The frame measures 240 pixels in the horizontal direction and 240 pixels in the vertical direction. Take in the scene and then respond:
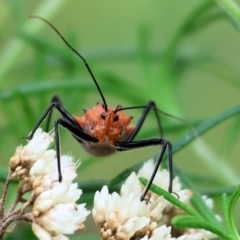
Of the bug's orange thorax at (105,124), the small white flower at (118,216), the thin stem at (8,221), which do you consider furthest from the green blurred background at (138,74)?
the thin stem at (8,221)

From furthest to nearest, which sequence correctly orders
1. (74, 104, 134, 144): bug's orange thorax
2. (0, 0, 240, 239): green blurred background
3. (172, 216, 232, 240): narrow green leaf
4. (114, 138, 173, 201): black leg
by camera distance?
(0, 0, 240, 239): green blurred background < (74, 104, 134, 144): bug's orange thorax < (114, 138, 173, 201): black leg < (172, 216, 232, 240): narrow green leaf

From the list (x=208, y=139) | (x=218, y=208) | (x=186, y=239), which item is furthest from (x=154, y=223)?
(x=208, y=139)

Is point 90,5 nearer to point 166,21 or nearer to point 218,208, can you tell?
point 166,21

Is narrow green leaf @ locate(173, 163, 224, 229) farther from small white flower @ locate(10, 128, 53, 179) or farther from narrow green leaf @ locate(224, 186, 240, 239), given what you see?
→ small white flower @ locate(10, 128, 53, 179)

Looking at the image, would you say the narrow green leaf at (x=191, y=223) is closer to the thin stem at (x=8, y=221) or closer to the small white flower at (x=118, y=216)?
the small white flower at (x=118, y=216)

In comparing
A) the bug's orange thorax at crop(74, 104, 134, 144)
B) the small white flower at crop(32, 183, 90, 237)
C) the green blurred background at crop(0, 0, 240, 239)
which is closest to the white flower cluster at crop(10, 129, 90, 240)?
the small white flower at crop(32, 183, 90, 237)

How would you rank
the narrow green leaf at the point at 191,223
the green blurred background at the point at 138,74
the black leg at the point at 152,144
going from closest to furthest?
1. the narrow green leaf at the point at 191,223
2. the black leg at the point at 152,144
3. the green blurred background at the point at 138,74

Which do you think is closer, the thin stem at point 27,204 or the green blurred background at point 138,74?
the thin stem at point 27,204
